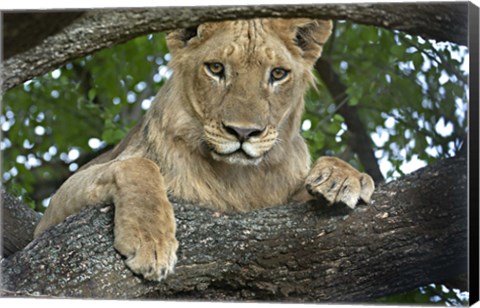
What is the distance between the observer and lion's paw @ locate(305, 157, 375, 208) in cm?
381

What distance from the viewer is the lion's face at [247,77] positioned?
3945mm

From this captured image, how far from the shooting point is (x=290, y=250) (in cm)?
388

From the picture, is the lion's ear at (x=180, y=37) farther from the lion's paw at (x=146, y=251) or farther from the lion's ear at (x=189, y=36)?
the lion's paw at (x=146, y=251)

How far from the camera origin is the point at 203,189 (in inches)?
162

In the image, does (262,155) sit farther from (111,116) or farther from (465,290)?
(111,116)

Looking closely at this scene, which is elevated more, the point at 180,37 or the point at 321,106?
the point at 180,37

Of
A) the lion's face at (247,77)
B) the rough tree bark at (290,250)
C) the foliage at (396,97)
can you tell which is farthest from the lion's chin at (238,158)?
the foliage at (396,97)

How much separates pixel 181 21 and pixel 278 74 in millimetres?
481

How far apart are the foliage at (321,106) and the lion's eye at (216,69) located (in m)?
0.59

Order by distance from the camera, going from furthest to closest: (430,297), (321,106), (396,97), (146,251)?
(321,106)
(396,97)
(430,297)
(146,251)

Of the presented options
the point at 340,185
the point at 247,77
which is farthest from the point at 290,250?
the point at 247,77

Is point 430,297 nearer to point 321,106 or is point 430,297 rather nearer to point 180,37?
point 180,37

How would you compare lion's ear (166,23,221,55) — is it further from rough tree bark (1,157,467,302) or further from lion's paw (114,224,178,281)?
lion's paw (114,224,178,281)

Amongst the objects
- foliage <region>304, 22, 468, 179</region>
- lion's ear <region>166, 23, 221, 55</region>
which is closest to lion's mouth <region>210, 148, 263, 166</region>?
lion's ear <region>166, 23, 221, 55</region>
